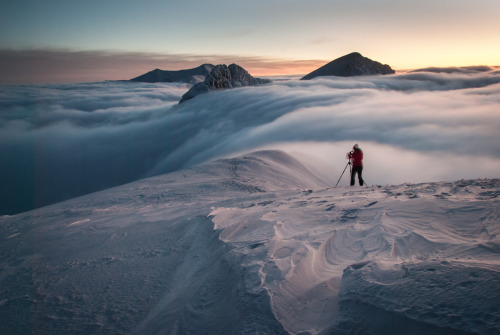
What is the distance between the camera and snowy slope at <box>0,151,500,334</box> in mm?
1797

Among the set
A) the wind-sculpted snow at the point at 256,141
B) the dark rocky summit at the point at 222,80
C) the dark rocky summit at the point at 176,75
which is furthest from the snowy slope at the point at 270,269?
the dark rocky summit at the point at 176,75

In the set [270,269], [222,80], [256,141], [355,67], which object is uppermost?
[355,67]

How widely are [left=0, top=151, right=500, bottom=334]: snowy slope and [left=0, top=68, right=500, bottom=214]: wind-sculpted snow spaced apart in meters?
11.3

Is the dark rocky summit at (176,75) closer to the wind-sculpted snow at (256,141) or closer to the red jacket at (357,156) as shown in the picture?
the wind-sculpted snow at (256,141)

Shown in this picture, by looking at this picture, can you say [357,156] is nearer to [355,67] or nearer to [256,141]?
[256,141]

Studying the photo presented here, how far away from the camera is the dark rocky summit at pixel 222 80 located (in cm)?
4978

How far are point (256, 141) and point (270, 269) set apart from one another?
24069mm

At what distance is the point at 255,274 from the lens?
2.48 m

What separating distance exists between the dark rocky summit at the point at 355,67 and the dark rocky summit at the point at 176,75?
3692 inches

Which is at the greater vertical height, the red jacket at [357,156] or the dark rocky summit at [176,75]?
the dark rocky summit at [176,75]

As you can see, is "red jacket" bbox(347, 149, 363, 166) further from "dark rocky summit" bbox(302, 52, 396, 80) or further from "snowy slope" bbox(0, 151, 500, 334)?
"dark rocky summit" bbox(302, 52, 396, 80)

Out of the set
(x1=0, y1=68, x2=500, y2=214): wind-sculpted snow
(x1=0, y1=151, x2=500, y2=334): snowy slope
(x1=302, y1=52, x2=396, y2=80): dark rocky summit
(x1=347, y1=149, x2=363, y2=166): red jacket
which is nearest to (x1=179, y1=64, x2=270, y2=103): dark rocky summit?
(x1=0, y1=68, x2=500, y2=214): wind-sculpted snow

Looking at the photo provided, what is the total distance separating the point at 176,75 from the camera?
179 meters

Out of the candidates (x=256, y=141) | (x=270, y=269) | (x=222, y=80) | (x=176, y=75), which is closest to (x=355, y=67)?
(x=222, y=80)
